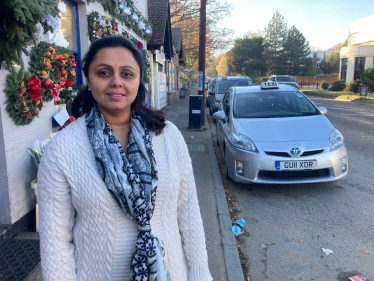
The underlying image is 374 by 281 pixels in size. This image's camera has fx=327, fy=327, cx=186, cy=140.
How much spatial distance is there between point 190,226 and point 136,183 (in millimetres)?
482

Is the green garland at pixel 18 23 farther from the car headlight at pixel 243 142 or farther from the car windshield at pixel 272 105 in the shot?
the car windshield at pixel 272 105

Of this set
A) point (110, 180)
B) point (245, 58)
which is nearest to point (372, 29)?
point (245, 58)

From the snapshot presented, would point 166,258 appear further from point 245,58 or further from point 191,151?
point 245,58

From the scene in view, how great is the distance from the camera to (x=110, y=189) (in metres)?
1.42

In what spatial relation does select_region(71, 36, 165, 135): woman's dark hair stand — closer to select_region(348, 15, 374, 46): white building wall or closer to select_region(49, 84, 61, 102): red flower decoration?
select_region(49, 84, 61, 102): red flower decoration

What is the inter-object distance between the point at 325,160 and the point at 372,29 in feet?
137

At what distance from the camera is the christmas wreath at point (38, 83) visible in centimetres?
323

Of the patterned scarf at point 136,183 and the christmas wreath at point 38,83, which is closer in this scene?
the patterned scarf at point 136,183

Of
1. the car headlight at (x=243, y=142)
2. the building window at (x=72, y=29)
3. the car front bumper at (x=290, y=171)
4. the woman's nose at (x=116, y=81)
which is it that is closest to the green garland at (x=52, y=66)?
the building window at (x=72, y=29)

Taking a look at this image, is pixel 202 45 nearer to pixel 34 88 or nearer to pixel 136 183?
pixel 34 88

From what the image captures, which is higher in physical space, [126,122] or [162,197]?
[126,122]

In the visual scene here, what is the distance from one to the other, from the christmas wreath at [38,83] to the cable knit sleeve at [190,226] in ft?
6.95

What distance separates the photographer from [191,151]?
26.7 feet

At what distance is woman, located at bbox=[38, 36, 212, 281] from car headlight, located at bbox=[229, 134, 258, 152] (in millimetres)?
3470
